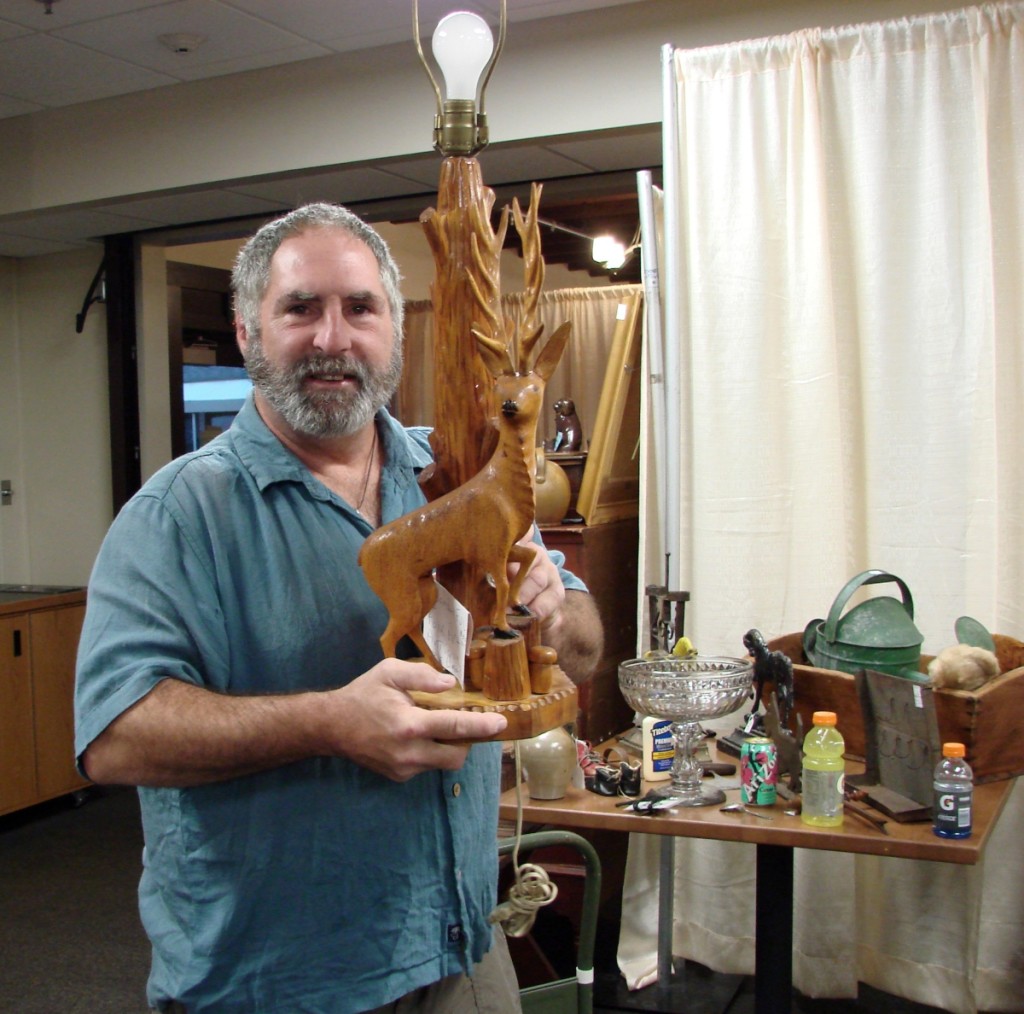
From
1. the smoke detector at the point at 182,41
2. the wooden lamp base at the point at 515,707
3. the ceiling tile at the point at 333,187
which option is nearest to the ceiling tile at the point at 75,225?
the ceiling tile at the point at 333,187

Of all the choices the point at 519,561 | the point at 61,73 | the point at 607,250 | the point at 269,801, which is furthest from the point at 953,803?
the point at 61,73

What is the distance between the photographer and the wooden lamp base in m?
1.02

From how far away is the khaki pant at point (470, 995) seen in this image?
123cm

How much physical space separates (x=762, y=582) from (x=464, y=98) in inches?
64.8

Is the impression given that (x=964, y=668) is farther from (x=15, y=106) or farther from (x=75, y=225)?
(x=75, y=225)

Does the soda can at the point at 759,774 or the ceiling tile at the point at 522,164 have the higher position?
the ceiling tile at the point at 522,164

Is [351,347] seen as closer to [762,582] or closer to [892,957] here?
[762,582]

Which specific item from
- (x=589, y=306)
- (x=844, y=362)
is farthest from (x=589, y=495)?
(x=844, y=362)

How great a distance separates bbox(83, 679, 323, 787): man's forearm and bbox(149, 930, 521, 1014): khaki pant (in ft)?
1.03

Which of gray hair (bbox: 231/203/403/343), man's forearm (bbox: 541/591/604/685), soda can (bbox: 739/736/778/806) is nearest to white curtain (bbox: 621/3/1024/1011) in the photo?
soda can (bbox: 739/736/778/806)

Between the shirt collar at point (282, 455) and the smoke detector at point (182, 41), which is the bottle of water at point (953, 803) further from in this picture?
the smoke detector at point (182, 41)

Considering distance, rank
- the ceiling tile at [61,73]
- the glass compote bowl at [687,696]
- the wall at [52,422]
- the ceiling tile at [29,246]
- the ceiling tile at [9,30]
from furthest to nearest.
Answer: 1. the wall at [52,422]
2. the ceiling tile at [29,246]
3. the ceiling tile at [61,73]
4. the ceiling tile at [9,30]
5. the glass compote bowl at [687,696]

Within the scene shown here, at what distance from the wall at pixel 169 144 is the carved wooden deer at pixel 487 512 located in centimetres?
218

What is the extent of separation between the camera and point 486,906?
4.33 feet
